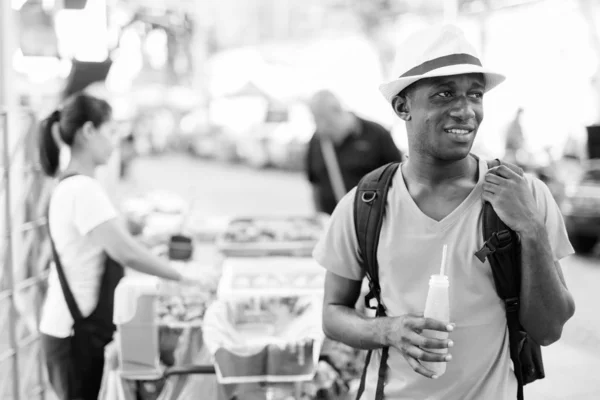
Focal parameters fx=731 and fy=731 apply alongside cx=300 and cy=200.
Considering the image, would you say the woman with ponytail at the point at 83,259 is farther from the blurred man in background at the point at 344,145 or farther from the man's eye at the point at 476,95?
the blurred man in background at the point at 344,145

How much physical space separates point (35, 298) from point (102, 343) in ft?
4.52

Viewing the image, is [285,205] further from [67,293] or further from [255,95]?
[255,95]

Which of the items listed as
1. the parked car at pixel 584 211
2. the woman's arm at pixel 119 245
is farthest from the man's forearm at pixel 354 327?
the parked car at pixel 584 211

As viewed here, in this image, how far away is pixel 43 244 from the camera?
4848mm

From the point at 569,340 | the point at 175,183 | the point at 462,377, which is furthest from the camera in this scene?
the point at 175,183

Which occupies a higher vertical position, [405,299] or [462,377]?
[405,299]

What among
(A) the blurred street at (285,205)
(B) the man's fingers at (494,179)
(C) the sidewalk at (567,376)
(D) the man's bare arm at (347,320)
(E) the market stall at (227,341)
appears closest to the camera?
(B) the man's fingers at (494,179)

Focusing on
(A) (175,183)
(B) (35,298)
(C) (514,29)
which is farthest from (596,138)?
(B) (35,298)

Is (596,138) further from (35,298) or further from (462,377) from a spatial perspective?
(462,377)

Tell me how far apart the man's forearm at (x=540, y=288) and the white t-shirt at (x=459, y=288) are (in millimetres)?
77

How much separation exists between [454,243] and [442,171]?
0.73ft

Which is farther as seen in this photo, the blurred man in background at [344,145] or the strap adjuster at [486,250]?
the blurred man in background at [344,145]

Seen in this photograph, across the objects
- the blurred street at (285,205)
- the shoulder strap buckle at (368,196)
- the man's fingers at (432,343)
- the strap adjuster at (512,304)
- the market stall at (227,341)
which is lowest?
the blurred street at (285,205)

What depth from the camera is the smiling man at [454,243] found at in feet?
5.99
